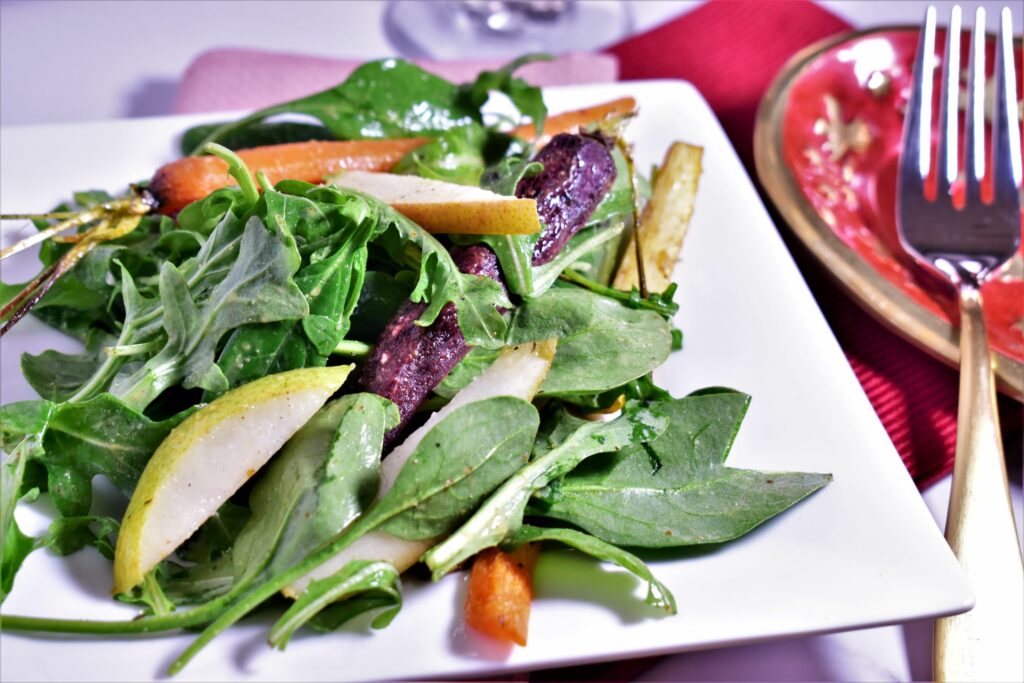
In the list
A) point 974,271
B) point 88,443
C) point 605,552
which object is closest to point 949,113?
point 974,271

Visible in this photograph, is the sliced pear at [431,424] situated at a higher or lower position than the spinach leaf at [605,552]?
higher

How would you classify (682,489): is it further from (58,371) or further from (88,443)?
(58,371)

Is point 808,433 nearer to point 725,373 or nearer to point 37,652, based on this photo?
point 725,373

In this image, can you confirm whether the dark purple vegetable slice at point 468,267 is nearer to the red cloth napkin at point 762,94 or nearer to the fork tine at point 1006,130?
the red cloth napkin at point 762,94

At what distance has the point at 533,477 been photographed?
122 cm

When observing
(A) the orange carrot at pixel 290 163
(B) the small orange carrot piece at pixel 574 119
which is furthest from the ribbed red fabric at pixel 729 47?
(A) the orange carrot at pixel 290 163

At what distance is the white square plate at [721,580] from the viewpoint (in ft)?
3.43

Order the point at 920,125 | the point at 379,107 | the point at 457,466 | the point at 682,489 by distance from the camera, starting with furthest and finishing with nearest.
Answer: the point at 920,125, the point at 379,107, the point at 682,489, the point at 457,466

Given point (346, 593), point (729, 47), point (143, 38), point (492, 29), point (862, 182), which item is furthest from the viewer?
point (492, 29)

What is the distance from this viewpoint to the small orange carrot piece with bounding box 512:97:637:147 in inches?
81.2

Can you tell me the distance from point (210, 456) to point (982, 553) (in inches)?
45.8

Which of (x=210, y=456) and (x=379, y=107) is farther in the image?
(x=379, y=107)

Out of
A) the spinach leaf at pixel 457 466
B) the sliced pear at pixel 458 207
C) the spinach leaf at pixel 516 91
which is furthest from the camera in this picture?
the spinach leaf at pixel 516 91

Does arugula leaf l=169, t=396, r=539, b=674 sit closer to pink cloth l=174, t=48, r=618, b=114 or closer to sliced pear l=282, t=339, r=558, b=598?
sliced pear l=282, t=339, r=558, b=598
